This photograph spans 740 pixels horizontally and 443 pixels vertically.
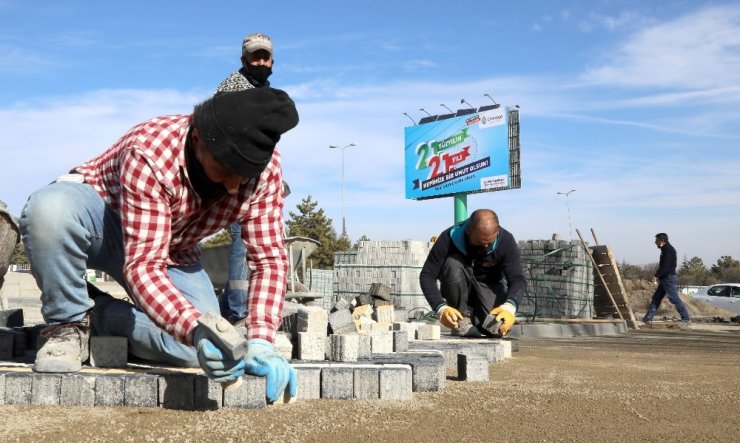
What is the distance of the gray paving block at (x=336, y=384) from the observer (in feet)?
11.1

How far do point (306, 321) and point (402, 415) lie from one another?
1.39 m

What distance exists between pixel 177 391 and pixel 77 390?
0.40 m

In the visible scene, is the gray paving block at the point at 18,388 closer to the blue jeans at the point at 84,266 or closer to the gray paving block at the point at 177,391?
the blue jeans at the point at 84,266

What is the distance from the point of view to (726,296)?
21.9 m

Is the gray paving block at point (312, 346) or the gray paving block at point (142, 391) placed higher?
the gray paving block at point (312, 346)

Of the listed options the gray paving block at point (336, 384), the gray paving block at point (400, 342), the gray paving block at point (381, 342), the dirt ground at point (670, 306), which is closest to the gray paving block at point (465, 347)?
the gray paving block at point (400, 342)

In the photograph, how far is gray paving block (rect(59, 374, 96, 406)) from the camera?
9.81ft

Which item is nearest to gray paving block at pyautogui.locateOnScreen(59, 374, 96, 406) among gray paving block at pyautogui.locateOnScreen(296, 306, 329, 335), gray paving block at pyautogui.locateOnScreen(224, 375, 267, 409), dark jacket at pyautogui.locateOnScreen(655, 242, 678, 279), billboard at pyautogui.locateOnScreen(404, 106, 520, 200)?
gray paving block at pyautogui.locateOnScreen(224, 375, 267, 409)

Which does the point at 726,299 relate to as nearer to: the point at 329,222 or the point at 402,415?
the point at 402,415

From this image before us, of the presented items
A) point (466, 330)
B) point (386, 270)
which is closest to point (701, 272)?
point (386, 270)

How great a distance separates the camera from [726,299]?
21.8 m

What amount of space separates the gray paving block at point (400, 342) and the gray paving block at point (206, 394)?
1956 mm

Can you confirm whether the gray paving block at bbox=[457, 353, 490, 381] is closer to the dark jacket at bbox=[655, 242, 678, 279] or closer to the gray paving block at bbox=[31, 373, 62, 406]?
the gray paving block at bbox=[31, 373, 62, 406]

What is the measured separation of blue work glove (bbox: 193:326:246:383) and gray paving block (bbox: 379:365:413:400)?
964 mm
